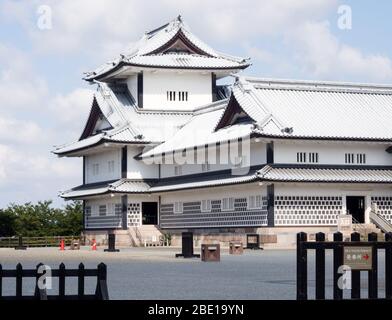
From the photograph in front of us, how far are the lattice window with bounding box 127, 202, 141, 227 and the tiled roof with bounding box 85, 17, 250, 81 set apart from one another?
393 inches

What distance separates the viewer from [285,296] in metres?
21.0

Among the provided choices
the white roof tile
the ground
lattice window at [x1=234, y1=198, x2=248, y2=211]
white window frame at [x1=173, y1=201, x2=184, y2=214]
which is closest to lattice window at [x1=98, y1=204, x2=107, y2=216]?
white window frame at [x1=173, y1=201, x2=184, y2=214]

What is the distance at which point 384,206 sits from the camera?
61.0 meters

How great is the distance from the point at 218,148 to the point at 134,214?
11.2 metres

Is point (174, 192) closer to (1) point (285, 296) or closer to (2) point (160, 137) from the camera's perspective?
(2) point (160, 137)

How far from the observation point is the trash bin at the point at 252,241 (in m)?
56.7

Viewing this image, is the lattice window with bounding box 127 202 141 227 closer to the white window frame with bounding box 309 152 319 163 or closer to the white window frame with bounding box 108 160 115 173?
the white window frame with bounding box 108 160 115 173

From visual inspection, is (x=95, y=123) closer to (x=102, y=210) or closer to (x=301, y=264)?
(x=102, y=210)

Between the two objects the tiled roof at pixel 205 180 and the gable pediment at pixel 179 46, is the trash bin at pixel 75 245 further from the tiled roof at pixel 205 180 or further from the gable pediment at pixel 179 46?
the gable pediment at pixel 179 46

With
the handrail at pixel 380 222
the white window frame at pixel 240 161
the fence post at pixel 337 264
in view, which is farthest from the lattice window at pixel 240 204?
the fence post at pixel 337 264

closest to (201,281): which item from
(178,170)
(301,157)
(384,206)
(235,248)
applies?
(235,248)

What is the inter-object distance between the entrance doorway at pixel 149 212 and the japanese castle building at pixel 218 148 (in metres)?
0.07
